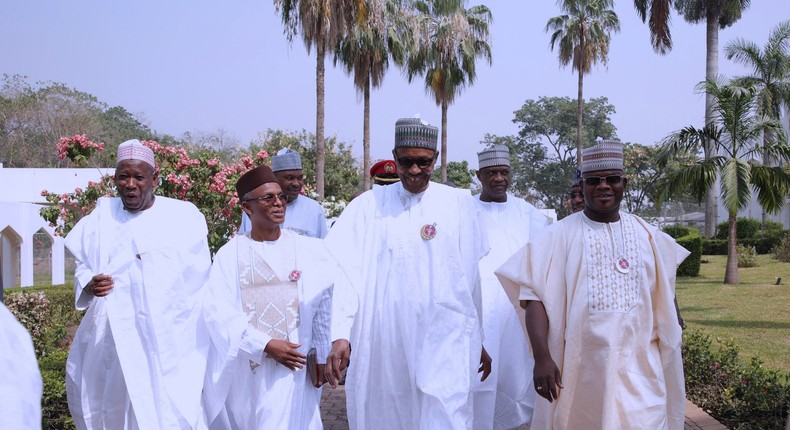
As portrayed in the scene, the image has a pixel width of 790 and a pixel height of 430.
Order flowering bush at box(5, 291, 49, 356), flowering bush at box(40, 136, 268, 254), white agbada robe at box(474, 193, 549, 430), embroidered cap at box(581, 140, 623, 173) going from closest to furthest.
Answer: embroidered cap at box(581, 140, 623, 173), white agbada robe at box(474, 193, 549, 430), flowering bush at box(5, 291, 49, 356), flowering bush at box(40, 136, 268, 254)

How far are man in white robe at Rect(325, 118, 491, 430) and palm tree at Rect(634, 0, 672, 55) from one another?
29626 millimetres

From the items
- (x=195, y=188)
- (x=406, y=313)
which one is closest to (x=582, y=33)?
(x=195, y=188)

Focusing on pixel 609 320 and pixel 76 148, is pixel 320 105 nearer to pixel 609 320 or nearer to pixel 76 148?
pixel 76 148

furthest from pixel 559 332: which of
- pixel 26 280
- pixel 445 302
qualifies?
pixel 26 280

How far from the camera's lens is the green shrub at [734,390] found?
258 inches

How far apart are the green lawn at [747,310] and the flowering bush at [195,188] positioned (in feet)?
23.5

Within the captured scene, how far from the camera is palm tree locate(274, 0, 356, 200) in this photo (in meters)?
20.8

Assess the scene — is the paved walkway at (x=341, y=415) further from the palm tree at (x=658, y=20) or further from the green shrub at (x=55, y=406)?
the palm tree at (x=658, y=20)

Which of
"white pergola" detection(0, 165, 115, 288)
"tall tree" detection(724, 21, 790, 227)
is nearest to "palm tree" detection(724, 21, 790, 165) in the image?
"tall tree" detection(724, 21, 790, 227)

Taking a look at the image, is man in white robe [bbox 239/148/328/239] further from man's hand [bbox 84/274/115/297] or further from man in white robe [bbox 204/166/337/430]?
man in white robe [bbox 204/166/337/430]

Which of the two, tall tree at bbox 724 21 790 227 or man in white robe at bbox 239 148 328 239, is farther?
tall tree at bbox 724 21 790 227

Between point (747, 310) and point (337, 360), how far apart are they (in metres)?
13.2

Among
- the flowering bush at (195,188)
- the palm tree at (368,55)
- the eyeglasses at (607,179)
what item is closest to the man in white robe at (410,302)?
the eyeglasses at (607,179)

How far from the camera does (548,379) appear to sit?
442 cm
